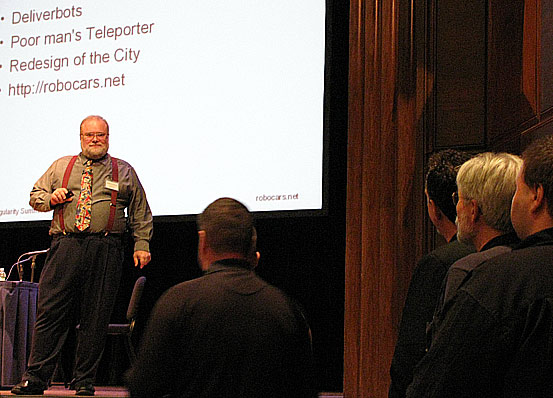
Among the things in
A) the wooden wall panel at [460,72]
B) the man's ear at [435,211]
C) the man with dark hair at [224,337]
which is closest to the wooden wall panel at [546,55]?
the wooden wall panel at [460,72]

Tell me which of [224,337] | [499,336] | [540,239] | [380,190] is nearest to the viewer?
[499,336]

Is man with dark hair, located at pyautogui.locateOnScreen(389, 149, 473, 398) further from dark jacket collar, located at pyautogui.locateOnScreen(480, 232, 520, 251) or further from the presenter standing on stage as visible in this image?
the presenter standing on stage

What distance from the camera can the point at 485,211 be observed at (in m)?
1.96

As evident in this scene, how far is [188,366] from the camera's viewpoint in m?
1.84

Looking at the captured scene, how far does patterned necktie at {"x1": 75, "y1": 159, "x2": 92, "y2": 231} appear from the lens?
4.39 meters

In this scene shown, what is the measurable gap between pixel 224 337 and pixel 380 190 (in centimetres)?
259

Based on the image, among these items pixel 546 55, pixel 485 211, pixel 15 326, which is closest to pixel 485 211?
pixel 485 211

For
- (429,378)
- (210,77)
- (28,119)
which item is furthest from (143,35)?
(429,378)

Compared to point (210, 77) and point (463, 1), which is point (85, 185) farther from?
point (463, 1)

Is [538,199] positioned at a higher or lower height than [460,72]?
lower

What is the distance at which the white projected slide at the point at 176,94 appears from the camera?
17.2 feet

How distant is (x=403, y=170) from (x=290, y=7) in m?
1.61

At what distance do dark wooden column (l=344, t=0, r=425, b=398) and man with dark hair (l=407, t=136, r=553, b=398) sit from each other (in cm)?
277

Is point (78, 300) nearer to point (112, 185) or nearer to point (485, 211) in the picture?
point (112, 185)
